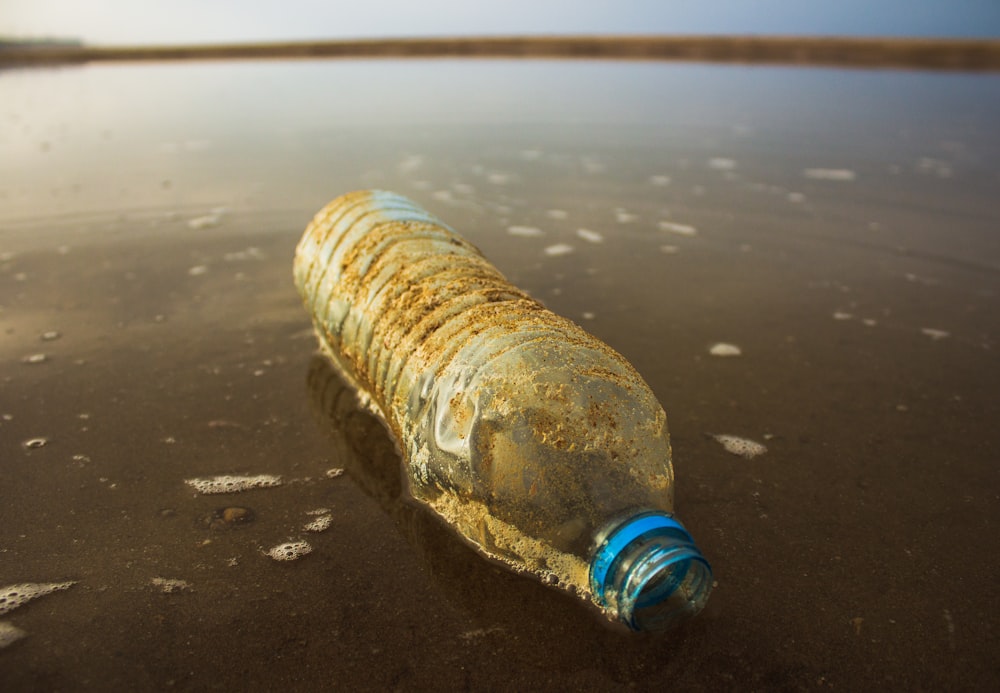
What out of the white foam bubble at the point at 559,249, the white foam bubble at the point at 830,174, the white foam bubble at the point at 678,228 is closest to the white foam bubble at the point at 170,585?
the white foam bubble at the point at 559,249

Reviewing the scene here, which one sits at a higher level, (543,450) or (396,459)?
(543,450)

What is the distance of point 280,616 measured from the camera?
1.49m

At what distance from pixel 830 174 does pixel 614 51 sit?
49.7ft

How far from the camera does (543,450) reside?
1.37m

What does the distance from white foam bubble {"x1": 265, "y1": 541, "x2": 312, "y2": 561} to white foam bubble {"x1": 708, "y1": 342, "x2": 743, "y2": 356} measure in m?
1.68

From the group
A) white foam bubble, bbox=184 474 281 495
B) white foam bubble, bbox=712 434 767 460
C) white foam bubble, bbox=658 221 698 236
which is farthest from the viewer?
white foam bubble, bbox=658 221 698 236

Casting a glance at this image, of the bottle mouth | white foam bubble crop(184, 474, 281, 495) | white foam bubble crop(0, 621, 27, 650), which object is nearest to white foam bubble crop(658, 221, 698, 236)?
white foam bubble crop(184, 474, 281, 495)

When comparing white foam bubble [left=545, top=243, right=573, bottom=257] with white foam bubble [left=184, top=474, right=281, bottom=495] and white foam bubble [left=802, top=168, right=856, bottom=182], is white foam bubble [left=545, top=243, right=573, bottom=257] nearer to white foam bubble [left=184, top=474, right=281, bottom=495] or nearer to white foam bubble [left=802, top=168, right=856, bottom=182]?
white foam bubble [left=184, top=474, right=281, bottom=495]

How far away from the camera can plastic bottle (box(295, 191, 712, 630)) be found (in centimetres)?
132

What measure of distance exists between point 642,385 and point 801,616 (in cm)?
58

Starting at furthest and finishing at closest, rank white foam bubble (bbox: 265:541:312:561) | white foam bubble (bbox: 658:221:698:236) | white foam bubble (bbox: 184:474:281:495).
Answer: white foam bubble (bbox: 658:221:698:236) → white foam bubble (bbox: 184:474:281:495) → white foam bubble (bbox: 265:541:312:561)

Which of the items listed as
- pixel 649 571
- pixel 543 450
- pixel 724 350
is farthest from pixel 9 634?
pixel 724 350

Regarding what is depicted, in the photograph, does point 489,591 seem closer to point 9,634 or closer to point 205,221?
point 9,634

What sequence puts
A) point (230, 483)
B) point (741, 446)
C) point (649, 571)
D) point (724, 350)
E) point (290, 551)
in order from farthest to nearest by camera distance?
point (724, 350) → point (741, 446) → point (230, 483) → point (290, 551) → point (649, 571)
